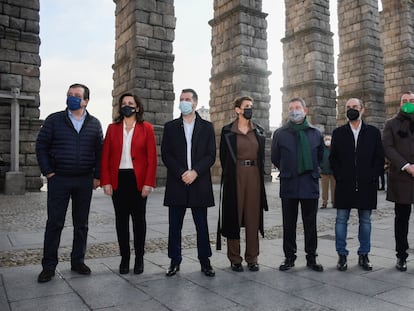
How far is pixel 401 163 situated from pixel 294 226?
1.27 m

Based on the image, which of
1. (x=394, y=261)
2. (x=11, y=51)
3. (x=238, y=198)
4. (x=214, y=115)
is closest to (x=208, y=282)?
(x=238, y=198)

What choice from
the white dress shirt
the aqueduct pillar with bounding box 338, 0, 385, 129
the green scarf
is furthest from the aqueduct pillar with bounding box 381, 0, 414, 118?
the white dress shirt

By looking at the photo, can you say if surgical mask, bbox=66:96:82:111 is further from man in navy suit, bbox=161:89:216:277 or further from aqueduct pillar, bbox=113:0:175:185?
aqueduct pillar, bbox=113:0:175:185

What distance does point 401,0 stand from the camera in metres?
21.8

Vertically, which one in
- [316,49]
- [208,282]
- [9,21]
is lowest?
[208,282]

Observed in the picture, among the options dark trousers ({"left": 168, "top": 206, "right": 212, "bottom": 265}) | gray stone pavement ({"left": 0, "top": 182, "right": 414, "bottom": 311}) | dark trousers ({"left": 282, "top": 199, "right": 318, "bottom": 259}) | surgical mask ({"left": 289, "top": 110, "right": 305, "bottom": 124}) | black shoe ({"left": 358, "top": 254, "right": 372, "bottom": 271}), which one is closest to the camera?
gray stone pavement ({"left": 0, "top": 182, "right": 414, "bottom": 311})

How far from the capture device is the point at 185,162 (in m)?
3.85

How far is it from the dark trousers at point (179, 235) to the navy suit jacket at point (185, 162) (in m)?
0.12

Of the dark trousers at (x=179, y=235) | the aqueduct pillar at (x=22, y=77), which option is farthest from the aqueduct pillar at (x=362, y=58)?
the dark trousers at (x=179, y=235)

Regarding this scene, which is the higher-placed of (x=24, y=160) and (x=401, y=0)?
(x=401, y=0)

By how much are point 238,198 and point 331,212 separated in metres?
4.93

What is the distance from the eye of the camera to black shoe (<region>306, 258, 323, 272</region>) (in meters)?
3.77

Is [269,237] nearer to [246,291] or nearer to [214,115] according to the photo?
[246,291]

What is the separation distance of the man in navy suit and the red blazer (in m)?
0.17
